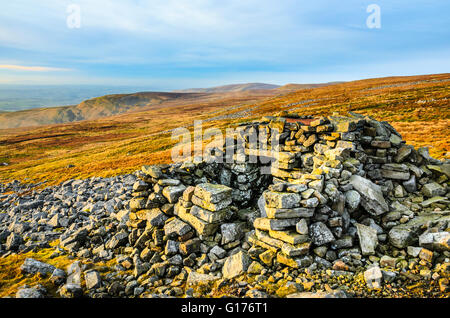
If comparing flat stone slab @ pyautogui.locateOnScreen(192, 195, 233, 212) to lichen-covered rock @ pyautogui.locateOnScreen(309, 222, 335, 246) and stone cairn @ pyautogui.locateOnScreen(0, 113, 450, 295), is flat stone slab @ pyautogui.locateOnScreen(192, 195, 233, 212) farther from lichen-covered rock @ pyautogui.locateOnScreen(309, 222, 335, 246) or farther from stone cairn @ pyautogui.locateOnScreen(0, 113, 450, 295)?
lichen-covered rock @ pyautogui.locateOnScreen(309, 222, 335, 246)

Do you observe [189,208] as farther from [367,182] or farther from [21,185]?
[21,185]

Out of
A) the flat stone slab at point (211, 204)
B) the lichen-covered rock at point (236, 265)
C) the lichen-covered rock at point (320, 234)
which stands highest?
the flat stone slab at point (211, 204)

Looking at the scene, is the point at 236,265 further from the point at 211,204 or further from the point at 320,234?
the point at 320,234

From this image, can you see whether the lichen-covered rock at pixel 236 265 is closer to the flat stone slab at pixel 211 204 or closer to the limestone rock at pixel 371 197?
the flat stone slab at pixel 211 204

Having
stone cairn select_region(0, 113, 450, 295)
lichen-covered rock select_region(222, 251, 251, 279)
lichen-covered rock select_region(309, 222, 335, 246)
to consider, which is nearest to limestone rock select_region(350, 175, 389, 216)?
stone cairn select_region(0, 113, 450, 295)

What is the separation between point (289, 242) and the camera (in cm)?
701

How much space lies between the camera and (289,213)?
23.8ft

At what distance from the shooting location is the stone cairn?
6992 mm

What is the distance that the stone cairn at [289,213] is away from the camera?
6.99 metres

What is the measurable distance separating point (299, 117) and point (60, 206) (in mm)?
16419

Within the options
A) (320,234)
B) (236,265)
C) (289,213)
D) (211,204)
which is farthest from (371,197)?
(211,204)

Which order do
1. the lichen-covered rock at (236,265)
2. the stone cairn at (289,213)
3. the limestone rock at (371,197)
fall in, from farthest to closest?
the limestone rock at (371,197), the stone cairn at (289,213), the lichen-covered rock at (236,265)

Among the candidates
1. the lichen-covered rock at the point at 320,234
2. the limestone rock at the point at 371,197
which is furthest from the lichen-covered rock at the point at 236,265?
the limestone rock at the point at 371,197
